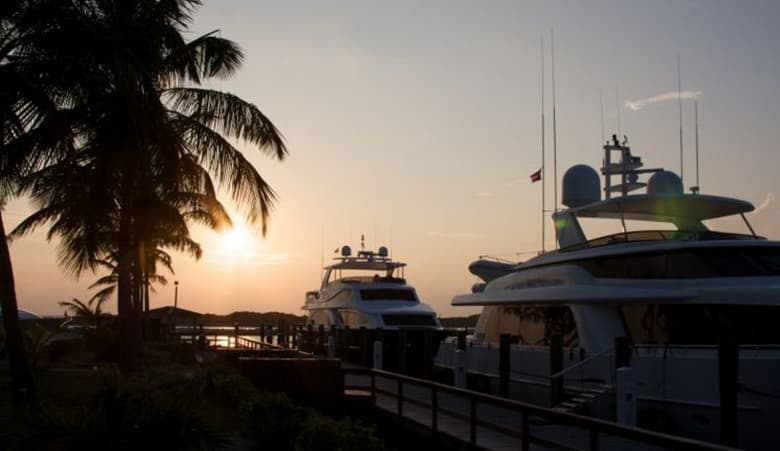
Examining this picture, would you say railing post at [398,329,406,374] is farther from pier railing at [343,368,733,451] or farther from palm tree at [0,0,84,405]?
palm tree at [0,0,84,405]

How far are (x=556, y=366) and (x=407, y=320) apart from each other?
59.1 feet

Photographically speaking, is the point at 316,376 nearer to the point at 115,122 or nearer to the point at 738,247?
the point at 115,122

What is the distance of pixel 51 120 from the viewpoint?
14867mm

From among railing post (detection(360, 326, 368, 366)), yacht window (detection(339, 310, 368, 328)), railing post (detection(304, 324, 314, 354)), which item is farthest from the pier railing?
railing post (detection(304, 324, 314, 354))

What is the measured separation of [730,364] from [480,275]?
18.8 metres

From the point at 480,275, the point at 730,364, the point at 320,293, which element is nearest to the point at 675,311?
the point at 730,364

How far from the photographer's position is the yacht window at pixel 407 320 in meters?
36.3

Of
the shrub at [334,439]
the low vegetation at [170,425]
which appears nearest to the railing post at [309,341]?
the low vegetation at [170,425]

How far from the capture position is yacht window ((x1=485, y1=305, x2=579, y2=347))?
20.2 meters

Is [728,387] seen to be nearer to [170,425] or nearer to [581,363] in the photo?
[581,363]

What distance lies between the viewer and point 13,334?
16.2 metres

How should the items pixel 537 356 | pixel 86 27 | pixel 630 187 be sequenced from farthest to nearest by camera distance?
1. pixel 630 187
2. pixel 537 356
3. pixel 86 27

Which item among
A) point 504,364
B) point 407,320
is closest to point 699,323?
point 504,364

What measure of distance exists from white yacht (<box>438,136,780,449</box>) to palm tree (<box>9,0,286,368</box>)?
7.15 metres
